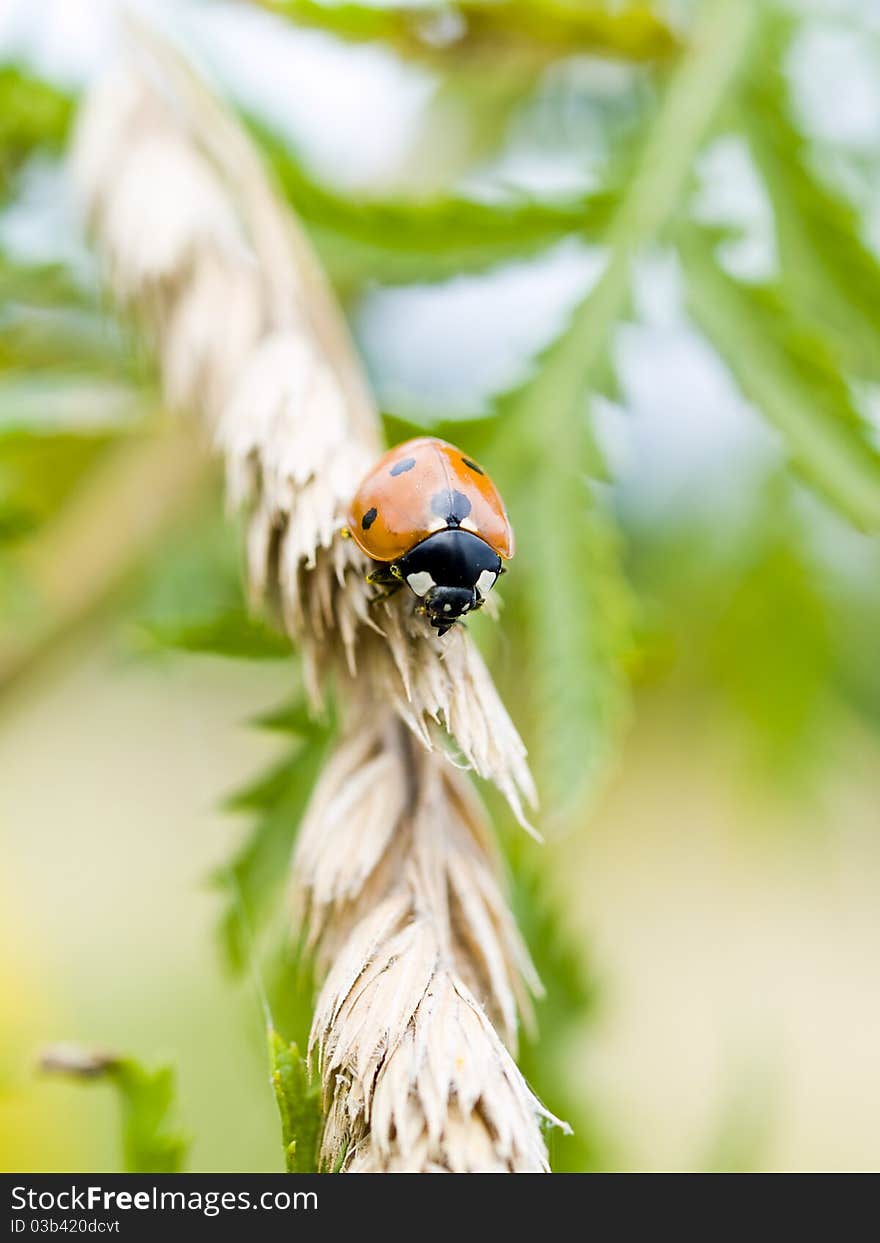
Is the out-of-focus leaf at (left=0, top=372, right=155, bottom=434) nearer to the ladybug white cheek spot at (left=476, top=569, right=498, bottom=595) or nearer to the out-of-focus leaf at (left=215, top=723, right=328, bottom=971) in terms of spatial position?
the out-of-focus leaf at (left=215, top=723, right=328, bottom=971)

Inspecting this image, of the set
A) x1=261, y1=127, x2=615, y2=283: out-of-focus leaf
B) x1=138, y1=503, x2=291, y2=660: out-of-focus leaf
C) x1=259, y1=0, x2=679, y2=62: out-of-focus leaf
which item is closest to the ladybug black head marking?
x1=138, y1=503, x2=291, y2=660: out-of-focus leaf

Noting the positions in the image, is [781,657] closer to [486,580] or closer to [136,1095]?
[486,580]

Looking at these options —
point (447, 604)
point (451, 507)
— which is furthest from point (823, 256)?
point (447, 604)

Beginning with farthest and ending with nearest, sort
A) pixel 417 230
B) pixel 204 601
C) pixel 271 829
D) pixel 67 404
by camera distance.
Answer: pixel 204 601 → pixel 67 404 → pixel 417 230 → pixel 271 829

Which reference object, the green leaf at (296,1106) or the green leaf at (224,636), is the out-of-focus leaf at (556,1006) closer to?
the green leaf at (224,636)

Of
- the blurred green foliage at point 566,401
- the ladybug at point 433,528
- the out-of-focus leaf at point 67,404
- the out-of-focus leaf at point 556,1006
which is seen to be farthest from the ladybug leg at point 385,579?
the out-of-focus leaf at point 67,404

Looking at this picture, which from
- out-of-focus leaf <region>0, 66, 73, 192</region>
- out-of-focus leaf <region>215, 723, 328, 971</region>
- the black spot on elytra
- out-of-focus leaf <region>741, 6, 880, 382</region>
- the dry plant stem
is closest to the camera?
the dry plant stem
